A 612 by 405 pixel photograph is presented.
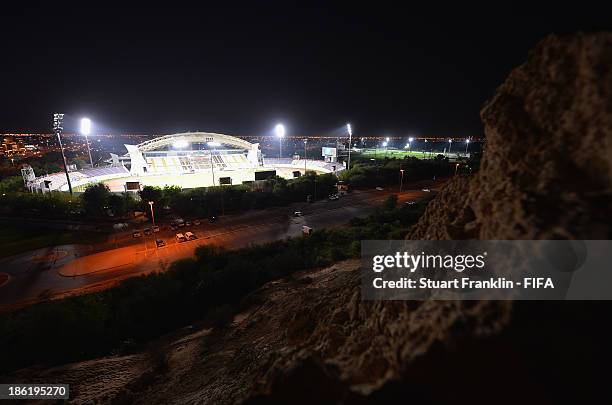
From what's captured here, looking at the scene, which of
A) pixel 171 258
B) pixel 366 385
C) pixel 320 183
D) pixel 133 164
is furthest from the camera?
pixel 133 164

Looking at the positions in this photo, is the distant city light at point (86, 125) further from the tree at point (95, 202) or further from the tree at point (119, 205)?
the tree at point (119, 205)

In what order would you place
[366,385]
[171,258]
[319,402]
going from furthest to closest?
1. [171,258]
2. [319,402]
3. [366,385]

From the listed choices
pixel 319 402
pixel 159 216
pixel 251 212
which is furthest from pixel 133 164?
pixel 319 402

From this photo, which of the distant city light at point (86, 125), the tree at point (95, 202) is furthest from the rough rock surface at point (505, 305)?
the distant city light at point (86, 125)

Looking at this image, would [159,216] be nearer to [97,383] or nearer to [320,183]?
[320,183]

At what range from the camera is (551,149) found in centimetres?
438

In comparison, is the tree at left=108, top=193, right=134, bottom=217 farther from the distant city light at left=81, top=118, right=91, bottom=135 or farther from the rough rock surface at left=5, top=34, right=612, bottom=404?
the rough rock surface at left=5, top=34, right=612, bottom=404

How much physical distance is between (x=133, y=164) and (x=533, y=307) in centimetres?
8097

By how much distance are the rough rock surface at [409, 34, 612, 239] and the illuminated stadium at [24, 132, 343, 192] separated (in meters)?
49.7

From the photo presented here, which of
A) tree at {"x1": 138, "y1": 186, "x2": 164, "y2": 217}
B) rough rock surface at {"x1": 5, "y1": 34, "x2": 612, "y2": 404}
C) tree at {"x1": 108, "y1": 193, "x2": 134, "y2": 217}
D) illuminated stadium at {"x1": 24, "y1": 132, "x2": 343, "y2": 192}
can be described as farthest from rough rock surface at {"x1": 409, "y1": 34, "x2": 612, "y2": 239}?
illuminated stadium at {"x1": 24, "y1": 132, "x2": 343, "y2": 192}

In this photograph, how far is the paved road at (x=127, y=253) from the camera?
21.9 meters

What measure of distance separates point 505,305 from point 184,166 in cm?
7923

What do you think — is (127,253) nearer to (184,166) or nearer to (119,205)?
(119,205)

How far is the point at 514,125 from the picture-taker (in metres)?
5.56
